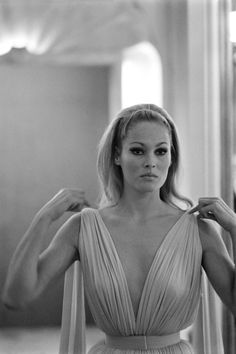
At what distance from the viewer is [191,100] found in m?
1.98

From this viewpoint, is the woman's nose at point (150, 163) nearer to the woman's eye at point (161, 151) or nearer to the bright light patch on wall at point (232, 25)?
the woman's eye at point (161, 151)

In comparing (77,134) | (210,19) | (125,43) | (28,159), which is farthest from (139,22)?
(28,159)

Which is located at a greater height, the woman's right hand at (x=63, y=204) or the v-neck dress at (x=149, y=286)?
the woman's right hand at (x=63, y=204)

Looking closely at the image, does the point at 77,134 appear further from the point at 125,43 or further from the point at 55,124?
the point at 125,43

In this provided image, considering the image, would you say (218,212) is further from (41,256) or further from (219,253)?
(41,256)

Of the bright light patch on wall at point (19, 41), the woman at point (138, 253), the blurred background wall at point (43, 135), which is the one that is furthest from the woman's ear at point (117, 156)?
the bright light patch on wall at point (19, 41)

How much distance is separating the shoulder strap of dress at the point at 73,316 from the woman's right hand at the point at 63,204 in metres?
0.14

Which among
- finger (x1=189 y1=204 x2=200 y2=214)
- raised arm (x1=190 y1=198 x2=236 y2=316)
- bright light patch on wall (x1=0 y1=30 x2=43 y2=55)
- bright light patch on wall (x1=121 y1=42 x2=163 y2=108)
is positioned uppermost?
bright light patch on wall (x1=0 y1=30 x2=43 y2=55)

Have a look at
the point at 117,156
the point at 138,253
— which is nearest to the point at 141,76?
the point at 117,156

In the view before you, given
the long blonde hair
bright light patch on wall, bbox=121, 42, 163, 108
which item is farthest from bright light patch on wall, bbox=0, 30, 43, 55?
the long blonde hair

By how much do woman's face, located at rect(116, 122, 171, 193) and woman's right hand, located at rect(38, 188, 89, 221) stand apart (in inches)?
3.8

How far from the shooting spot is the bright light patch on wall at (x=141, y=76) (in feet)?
6.37

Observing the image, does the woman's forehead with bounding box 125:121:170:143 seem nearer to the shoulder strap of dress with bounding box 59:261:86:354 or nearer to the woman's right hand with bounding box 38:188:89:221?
the woman's right hand with bounding box 38:188:89:221

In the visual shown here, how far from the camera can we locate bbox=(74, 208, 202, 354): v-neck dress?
3.45ft
